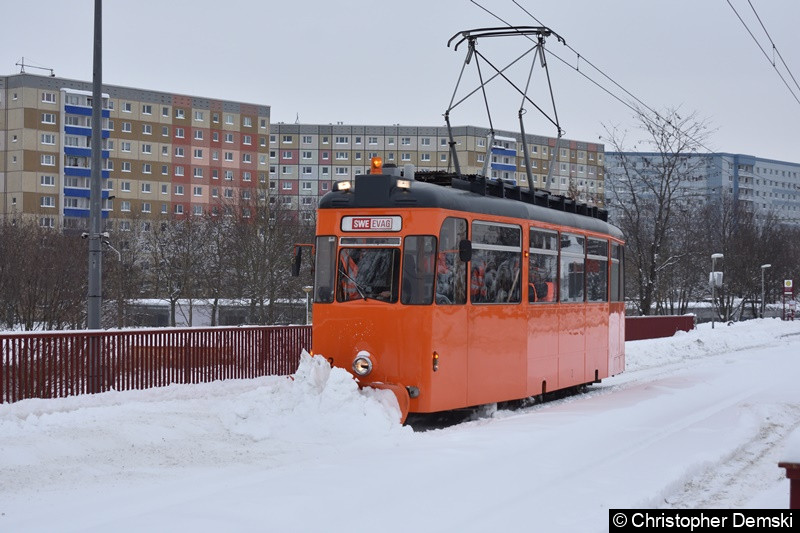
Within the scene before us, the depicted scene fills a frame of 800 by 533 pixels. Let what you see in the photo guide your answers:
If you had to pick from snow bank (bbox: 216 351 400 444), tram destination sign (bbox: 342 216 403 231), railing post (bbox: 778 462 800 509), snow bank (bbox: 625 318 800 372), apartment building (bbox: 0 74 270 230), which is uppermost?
apartment building (bbox: 0 74 270 230)

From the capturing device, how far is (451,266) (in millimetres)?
13680

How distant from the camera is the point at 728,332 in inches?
1640

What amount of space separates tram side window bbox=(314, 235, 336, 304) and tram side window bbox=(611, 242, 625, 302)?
8237 mm

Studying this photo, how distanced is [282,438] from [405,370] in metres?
1.97

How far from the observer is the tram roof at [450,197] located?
1352 cm

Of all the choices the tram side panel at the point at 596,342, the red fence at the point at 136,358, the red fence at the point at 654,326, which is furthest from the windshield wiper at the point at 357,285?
the red fence at the point at 654,326

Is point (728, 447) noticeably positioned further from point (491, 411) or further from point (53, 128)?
point (53, 128)

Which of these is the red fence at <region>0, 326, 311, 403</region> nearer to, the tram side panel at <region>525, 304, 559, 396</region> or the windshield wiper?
the windshield wiper

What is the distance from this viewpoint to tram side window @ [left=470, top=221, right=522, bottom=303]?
14.2m

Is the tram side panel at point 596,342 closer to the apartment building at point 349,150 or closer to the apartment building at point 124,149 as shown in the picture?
the apartment building at point 124,149

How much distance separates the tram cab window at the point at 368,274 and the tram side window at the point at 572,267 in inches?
183

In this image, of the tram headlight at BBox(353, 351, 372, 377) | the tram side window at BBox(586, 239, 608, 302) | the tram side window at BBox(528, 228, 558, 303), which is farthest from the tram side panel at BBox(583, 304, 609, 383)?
the tram headlight at BBox(353, 351, 372, 377)

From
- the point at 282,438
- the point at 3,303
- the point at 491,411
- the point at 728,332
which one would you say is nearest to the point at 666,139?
the point at 728,332

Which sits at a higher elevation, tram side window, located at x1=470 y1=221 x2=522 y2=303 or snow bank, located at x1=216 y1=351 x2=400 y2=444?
tram side window, located at x1=470 y1=221 x2=522 y2=303
